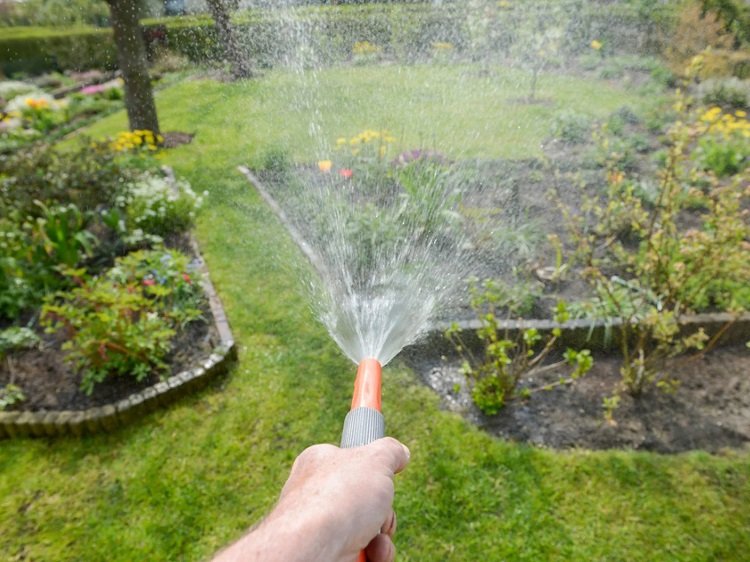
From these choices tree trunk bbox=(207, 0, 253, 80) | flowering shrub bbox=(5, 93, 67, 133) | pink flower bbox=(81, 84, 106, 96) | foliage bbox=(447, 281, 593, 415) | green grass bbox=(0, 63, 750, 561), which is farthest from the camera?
pink flower bbox=(81, 84, 106, 96)

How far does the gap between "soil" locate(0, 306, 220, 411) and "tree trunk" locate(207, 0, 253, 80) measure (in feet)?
27.5

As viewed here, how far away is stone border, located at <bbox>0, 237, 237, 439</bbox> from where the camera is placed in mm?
3508

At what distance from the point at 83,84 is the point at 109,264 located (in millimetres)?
A: 11391

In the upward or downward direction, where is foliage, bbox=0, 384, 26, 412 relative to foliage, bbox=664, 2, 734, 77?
downward

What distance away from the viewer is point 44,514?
3082 mm

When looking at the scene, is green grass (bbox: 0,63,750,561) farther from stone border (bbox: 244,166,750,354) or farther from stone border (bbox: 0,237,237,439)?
stone border (bbox: 244,166,750,354)

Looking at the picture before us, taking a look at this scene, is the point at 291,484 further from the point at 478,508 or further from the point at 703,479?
the point at 703,479

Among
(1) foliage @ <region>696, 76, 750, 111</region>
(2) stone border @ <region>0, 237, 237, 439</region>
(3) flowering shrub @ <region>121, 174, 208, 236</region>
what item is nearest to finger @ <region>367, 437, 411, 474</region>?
(2) stone border @ <region>0, 237, 237, 439</region>

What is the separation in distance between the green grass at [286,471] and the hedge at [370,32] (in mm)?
8779

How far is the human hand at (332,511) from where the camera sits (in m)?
1.15

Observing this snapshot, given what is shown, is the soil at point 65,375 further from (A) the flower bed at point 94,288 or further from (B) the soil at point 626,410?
(B) the soil at point 626,410

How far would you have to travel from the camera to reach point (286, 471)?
3.27m

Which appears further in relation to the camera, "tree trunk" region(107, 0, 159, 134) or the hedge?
the hedge

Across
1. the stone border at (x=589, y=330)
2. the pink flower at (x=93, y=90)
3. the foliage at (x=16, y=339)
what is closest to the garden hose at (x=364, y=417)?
the stone border at (x=589, y=330)
